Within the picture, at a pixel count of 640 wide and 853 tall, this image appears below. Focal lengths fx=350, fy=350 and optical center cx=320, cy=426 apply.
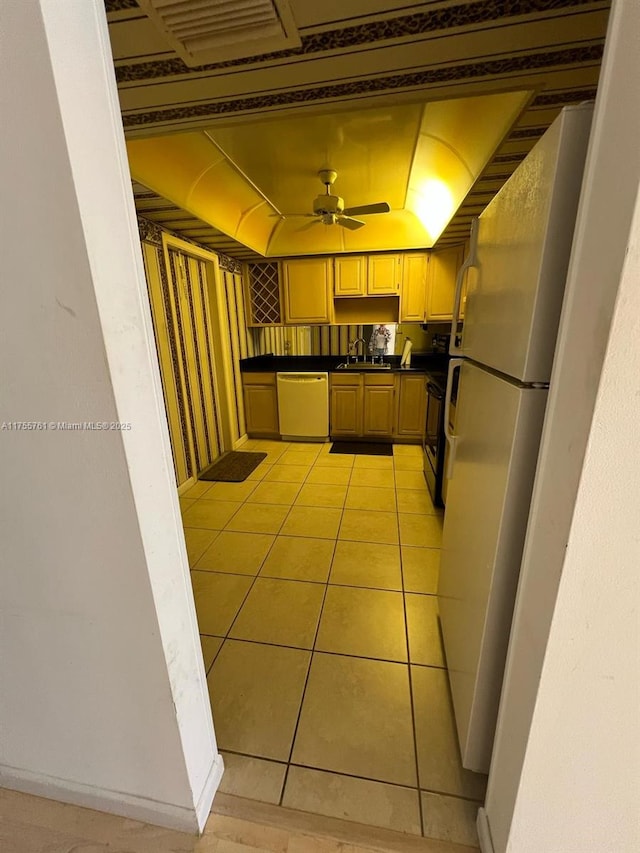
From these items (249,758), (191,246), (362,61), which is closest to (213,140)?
(191,246)

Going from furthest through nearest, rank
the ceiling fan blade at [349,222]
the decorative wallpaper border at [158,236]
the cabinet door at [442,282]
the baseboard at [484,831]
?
the cabinet door at [442,282], the ceiling fan blade at [349,222], the decorative wallpaper border at [158,236], the baseboard at [484,831]

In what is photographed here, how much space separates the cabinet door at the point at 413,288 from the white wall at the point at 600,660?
3799 mm

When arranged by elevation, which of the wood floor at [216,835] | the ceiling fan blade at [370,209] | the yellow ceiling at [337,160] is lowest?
the wood floor at [216,835]

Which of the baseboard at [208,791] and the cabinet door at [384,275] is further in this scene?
the cabinet door at [384,275]

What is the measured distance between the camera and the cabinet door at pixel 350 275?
402cm

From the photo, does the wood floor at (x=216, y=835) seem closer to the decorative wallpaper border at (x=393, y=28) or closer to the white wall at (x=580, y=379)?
the white wall at (x=580, y=379)

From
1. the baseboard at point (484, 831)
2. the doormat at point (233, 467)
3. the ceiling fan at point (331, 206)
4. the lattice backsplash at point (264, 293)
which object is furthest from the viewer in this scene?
the lattice backsplash at point (264, 293)

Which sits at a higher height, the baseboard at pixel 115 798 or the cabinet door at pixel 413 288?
the cabinet door at pixel 413 288

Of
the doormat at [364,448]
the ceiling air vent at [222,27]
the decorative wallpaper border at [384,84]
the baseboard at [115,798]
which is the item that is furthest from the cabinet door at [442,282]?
the baseboard at [115,798]

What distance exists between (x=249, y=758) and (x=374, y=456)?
2.91m

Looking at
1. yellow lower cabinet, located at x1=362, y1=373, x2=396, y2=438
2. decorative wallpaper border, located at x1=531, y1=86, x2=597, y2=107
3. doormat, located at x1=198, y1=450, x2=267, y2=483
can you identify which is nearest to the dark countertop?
yellow lower cabinet, located at x1=362, y1=373, x2=396, y2=438

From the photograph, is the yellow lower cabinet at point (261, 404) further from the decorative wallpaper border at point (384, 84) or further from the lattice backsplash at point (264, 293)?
the decorative wallpaper border at point (384, 84)

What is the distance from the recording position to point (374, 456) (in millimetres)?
3848

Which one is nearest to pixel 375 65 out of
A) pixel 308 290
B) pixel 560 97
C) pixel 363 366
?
pixel 560 97
